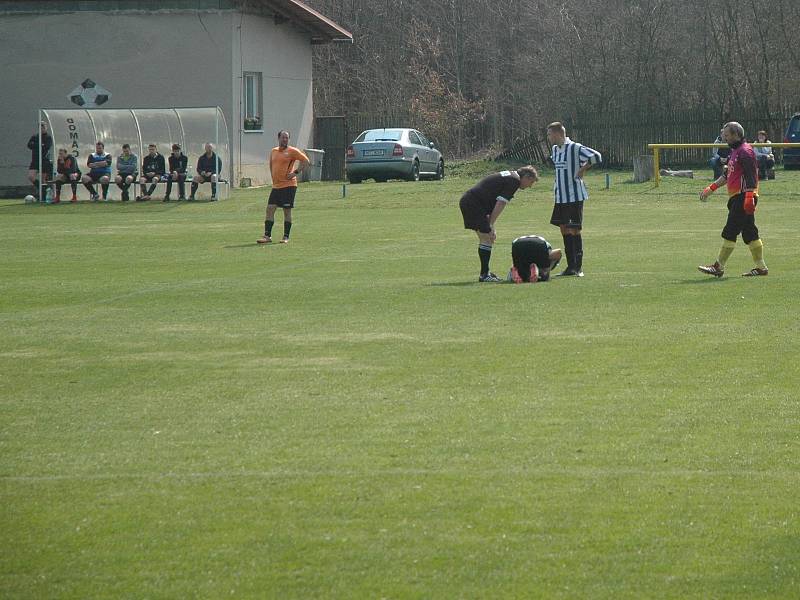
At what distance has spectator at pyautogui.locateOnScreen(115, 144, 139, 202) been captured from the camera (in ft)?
118

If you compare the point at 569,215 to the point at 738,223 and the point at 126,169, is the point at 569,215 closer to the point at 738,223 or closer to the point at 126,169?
the point at 738,223

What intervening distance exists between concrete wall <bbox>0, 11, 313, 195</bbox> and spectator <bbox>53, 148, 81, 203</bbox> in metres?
6.52

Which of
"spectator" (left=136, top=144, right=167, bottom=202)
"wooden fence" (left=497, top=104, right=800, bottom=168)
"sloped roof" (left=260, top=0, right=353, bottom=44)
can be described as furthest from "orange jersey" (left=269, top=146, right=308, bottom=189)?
"wooden fence" (left=497, top=104, right=800, bottom=168)

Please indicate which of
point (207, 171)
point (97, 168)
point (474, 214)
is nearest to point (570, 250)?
point (474, 214)

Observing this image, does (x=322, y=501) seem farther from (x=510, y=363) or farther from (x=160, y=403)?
(x=510, y=363)

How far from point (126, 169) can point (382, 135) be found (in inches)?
374

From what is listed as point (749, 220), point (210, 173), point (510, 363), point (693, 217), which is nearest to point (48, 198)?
point (210, 173)

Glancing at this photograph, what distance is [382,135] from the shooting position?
42.8 metres

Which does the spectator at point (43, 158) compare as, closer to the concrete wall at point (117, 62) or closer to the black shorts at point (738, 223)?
the concrete wall at point (117, 62)

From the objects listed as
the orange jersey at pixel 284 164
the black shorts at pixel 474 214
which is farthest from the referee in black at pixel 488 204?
the orange jersey at pixel 284 164

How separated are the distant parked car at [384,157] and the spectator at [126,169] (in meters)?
7.85

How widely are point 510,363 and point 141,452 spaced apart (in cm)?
345

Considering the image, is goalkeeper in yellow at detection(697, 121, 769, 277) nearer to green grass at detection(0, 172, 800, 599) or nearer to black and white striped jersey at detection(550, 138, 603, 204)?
green grass at detection(0, 172, 800, 599)

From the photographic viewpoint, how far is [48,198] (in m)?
35.7
